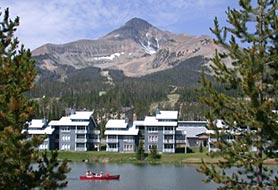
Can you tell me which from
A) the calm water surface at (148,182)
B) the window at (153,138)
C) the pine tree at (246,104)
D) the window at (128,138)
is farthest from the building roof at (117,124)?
the pine tree at (246,104)

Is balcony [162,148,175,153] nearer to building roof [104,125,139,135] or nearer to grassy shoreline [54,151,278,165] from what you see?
grassy shoreline [54,151,278,165]

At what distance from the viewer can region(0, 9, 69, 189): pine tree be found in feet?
47.9

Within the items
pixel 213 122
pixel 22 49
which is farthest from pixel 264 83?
pixel 22 49

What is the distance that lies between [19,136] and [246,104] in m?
9.66

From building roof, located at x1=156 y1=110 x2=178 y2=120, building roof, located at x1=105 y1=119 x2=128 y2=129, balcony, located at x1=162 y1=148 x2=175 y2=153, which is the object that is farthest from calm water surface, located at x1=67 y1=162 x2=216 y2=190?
building roof, located at x1=156 y1=110 x2=178 y2=120

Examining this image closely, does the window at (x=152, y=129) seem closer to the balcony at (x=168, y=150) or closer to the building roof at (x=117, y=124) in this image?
the balcony at (x=168, y=150)

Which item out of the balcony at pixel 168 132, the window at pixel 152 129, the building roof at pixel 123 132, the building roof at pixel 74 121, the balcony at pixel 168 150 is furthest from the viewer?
the building roof at pixel 74 121

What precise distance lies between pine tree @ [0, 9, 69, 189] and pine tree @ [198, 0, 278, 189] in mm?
7016

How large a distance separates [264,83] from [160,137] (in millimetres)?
73477

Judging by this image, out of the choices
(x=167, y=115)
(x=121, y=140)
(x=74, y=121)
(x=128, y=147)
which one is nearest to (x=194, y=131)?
(x=167, y=115)

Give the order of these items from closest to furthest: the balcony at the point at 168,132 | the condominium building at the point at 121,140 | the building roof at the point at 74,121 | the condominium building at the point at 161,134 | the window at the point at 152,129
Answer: the condominium building at the point at 161,134 < the balcony at the point at 168,132 < the window at the point at 152,129 < the condominium building at the point at 121,140 < the building roof at the point at 74,121

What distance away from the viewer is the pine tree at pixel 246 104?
1892 centimetres

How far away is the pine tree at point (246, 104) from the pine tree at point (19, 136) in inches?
276

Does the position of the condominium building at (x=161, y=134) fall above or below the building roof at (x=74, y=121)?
below
